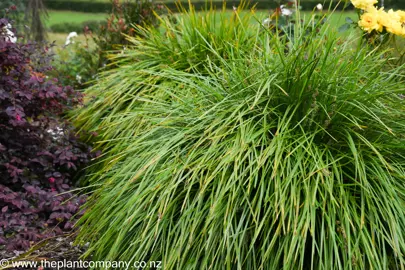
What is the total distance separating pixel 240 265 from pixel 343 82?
1067mm

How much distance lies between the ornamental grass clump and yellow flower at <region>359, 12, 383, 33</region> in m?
0.38

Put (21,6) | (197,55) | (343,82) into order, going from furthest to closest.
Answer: (21,6)
(197,55)
(343,82)

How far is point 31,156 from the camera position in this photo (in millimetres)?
3896

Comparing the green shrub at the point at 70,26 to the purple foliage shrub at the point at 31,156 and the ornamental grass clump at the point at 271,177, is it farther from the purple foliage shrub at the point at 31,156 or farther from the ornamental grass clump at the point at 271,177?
the ornamental grass clump at the point at 271,177

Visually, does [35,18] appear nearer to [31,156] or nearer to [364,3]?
[31,156]

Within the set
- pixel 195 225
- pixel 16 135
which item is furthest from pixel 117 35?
pixel 195 225

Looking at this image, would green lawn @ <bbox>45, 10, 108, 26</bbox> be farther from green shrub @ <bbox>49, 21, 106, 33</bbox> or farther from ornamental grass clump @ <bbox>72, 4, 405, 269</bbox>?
ornamental grass clump @ <bbox>72, 4, 405, 269</bbox>

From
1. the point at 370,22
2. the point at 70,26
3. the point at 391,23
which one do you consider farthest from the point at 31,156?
the point at 70,26

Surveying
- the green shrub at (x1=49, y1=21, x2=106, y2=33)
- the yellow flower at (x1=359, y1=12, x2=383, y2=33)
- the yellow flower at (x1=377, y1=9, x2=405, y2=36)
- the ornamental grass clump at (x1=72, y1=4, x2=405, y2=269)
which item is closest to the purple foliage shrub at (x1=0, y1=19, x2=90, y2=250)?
the ornamental grass clump at (x1=72, y1=4, x2=405, y2=269)

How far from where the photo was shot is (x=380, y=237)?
259cm

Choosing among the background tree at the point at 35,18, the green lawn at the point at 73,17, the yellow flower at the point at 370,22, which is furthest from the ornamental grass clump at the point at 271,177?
the green lawn at the point at 73,17

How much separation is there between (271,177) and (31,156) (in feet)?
6.55

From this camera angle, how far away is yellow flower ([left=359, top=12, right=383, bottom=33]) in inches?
137

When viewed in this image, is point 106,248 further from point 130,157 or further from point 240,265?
point 240,265
